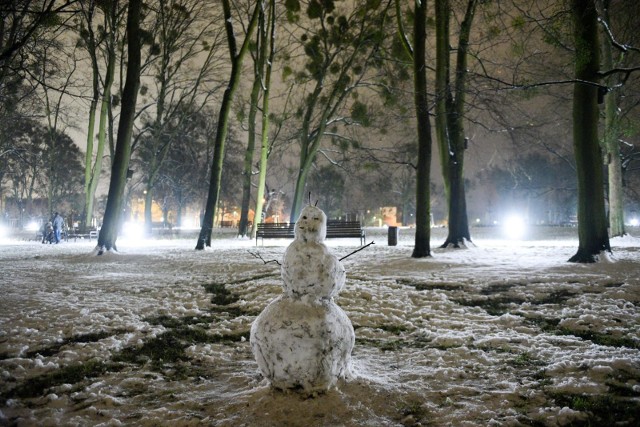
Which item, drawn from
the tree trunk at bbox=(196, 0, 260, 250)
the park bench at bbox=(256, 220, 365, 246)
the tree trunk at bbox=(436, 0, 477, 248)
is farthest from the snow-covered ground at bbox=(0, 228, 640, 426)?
the park bench at bbox=(256, 220, 365, 246)

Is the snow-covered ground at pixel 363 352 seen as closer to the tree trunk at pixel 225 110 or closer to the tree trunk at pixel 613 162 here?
the tree trunk at pixel 225 110

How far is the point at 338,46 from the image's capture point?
19.9m

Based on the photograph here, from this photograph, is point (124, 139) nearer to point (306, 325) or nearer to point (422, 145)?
point (422, 145)

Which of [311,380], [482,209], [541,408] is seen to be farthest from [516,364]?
[482,209]

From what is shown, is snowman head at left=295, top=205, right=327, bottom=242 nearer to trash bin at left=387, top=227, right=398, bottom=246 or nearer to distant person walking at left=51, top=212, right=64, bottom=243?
trash bin at left=387, top=227, right=398, bottom=246

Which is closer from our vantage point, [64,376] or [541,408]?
[541,408]

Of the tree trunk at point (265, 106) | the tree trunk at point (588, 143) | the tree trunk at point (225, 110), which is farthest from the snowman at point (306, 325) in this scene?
the tree trunk at point (265, 106)

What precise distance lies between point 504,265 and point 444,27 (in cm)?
858

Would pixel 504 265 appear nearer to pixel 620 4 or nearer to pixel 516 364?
pixel 516 364

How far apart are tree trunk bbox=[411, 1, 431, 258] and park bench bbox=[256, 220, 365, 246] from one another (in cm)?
501

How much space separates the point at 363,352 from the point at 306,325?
166 cm

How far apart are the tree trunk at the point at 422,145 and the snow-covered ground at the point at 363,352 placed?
2.93 metres

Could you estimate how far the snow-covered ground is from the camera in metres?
2.80

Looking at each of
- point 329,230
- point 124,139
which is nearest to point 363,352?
point 124,139
